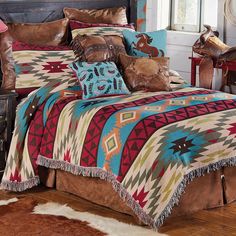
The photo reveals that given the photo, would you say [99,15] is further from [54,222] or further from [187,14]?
[54,222]

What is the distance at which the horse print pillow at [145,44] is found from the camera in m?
5.62

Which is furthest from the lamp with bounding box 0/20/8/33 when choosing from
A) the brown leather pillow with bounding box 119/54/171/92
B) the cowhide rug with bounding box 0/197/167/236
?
the cowhide rug with bounding box 0/197/167/236

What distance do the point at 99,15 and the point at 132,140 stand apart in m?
1.92

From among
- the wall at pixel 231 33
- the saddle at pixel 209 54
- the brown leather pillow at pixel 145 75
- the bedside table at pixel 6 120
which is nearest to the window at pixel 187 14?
the wall at pixel 231 33

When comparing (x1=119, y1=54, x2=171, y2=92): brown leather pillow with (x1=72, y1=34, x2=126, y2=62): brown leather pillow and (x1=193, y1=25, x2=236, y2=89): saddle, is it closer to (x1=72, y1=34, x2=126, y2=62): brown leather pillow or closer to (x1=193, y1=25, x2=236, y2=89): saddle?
(x1=72, y1=34, x2=126, y2=62): brown leather pillow

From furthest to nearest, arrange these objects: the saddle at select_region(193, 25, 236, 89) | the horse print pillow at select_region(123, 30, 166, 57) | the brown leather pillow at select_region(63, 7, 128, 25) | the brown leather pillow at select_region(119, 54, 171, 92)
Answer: the saddle at select_region(193, 25, 236, 89) < the brown leather pillow at select_region(63, 7, 128, 25) < the horse print pillow at select_region(123, 30, 166, 57) < the brown leather pillow at select_region(119, 54, 171, 92)

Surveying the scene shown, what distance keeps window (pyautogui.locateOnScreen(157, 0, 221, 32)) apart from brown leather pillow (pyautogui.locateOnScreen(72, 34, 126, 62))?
1.86m

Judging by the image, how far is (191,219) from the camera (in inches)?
172

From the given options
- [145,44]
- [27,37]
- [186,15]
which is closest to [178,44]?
[186,15]

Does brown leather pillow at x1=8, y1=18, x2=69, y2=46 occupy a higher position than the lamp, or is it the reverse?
the lamp

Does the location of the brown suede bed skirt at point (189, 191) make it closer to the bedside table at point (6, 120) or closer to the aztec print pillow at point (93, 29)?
the bedside table at point (6, 120)

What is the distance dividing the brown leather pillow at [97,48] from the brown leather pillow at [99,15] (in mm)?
411

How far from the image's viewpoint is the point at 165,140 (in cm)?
427

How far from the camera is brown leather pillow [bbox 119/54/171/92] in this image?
5.22 meters
